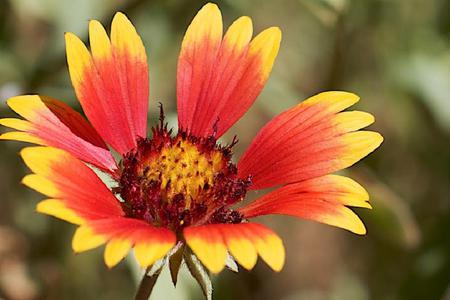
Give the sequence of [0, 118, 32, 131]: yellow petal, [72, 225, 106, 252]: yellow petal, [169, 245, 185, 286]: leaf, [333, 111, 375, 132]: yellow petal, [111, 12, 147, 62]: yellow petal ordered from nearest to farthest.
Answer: [72, 225, 106, 252]: yellow petal → [169, 245, 185, 286]: leaf → [0, 118, 32, 131]: yellow petal → [333, 111, 375, 132]: yellow petal → [111, 12, 147, 62]: yellow petal

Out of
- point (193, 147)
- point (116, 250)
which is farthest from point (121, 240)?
point (193, 147)

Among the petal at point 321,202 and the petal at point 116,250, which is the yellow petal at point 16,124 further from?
the petal at point 321,202

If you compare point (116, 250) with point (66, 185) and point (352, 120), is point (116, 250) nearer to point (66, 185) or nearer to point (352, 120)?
point (66, 185)

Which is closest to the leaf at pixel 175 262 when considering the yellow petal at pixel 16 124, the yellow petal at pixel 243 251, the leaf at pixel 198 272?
the leaf at pixel 198 272

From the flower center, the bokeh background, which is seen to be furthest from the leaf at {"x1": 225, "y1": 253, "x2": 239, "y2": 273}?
the bokeh background

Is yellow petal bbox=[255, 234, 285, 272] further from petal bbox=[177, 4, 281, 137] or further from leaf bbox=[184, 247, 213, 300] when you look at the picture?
petal bbox=[177, 4, 281, 137]

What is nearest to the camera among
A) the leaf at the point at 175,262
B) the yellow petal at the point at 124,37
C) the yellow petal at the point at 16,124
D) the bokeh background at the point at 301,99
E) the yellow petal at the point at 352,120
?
the leaf at the point at 175,262
